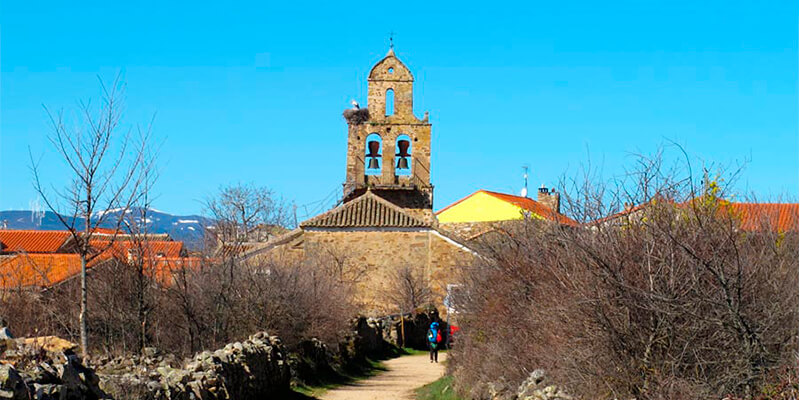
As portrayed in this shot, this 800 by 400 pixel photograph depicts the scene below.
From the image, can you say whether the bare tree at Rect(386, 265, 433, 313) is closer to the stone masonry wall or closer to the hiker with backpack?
the stone masonry wall

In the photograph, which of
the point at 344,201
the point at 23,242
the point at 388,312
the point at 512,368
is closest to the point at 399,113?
the point at 344,201

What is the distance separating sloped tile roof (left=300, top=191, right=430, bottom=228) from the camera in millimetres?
34156

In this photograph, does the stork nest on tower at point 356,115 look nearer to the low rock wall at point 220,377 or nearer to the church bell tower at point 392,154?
the church bell tower at point 392,154

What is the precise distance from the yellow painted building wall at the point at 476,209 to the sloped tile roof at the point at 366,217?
1054 inches

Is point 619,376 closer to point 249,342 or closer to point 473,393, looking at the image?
point 473,393

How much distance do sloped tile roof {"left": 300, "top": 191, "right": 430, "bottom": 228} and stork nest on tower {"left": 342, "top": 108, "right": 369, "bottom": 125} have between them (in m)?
4.21

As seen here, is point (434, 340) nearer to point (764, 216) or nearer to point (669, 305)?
point (764, 216)

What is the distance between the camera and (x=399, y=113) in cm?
3862

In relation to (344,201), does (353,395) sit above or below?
below

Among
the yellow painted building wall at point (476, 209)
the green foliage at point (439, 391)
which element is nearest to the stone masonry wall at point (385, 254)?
the green foliage at point (439, 391)

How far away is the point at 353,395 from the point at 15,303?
6087 millimetres

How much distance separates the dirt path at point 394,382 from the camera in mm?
18219

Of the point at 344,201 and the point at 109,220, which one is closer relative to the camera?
the point at 109,220

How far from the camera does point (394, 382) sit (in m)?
21.0
